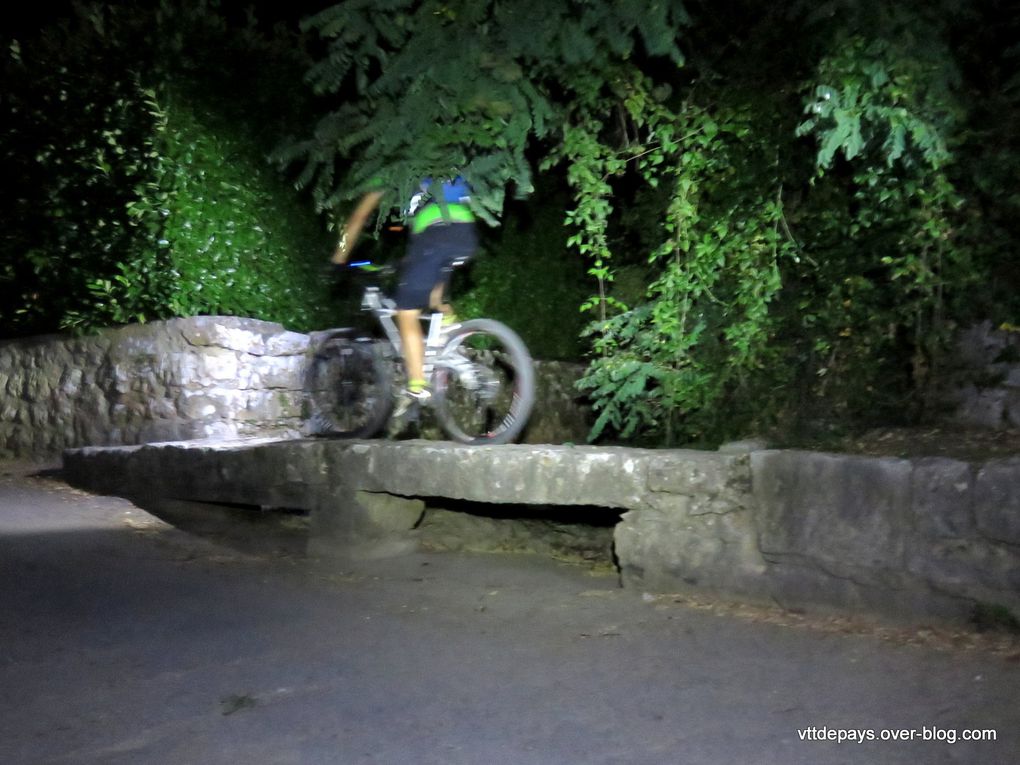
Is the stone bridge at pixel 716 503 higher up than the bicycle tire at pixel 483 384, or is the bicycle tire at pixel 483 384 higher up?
the bicycle tire at pixel 483 384

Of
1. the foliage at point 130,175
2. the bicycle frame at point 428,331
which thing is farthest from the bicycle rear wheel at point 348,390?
the foliage at point 130,175

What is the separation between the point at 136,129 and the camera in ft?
27.1

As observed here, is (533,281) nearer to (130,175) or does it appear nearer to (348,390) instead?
(348,390)

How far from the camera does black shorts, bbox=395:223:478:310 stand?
6.12 meters

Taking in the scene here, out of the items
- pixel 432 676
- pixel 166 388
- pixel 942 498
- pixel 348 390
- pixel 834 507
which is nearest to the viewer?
pixel 432 676

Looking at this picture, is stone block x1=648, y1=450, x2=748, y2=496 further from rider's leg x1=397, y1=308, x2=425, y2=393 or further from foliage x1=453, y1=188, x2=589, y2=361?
foliage x1=453, y1=188, x2=589, y2=361

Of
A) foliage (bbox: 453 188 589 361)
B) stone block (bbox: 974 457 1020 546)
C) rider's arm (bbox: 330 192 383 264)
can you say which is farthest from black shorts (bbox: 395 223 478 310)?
stone block (bbox: 974 457 1020 546)

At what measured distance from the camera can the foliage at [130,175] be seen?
27.1 ft

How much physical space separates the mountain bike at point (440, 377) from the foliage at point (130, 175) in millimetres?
1760

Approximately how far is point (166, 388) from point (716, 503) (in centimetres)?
478

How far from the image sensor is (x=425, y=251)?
6.17 meters

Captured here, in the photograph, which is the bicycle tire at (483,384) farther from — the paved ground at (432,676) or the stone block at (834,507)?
the stone block at (834,507)

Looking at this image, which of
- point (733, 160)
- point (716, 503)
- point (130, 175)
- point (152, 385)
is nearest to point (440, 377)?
point (716, 503)

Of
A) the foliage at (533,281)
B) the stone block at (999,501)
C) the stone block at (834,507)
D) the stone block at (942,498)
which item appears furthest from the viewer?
the foliage at (533,281)
